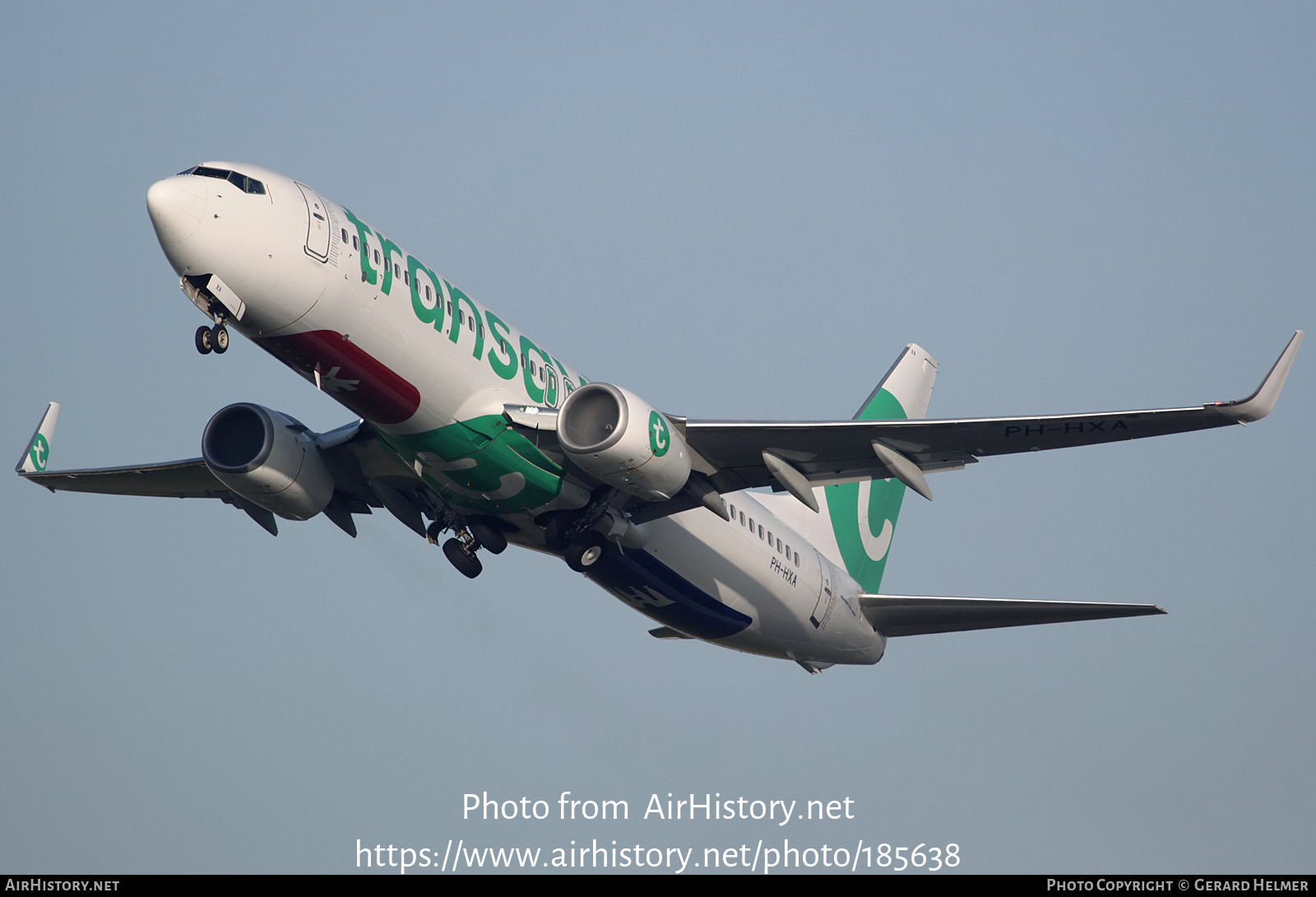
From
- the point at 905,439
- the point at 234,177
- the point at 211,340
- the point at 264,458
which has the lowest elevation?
the point at 211,340

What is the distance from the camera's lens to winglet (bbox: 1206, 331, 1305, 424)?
21.9m

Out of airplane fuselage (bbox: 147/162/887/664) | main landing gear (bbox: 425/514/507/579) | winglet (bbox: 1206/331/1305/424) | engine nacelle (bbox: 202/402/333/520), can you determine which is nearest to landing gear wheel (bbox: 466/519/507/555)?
main landing gear (bbox: 425/514/507/579)

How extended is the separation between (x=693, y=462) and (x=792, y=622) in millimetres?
7043

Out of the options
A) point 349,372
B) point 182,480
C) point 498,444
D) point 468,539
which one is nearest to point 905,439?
point 498,444

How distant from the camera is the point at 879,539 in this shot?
130ft

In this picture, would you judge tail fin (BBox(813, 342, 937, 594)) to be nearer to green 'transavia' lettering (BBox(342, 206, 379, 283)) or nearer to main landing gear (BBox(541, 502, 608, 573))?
main landing gear (BBox(541, 502, 608, 573))

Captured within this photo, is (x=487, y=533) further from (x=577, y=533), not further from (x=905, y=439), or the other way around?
(x=905, y=439)

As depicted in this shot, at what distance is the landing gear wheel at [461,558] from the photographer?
2862 cm

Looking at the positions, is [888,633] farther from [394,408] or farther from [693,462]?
[394,408]

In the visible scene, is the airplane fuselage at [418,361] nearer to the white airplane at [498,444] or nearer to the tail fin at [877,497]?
the white airplane at [498,444]

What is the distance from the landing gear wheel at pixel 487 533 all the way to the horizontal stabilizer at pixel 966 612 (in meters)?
9.88

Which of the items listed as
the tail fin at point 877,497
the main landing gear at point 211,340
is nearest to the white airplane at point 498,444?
the main landing gear at point 211,340

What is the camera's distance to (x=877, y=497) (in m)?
40.2

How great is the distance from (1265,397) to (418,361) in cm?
1389
